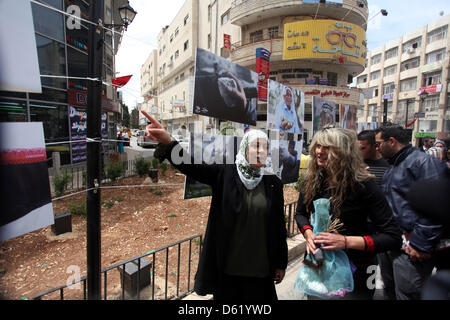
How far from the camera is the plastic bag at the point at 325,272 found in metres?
1.53

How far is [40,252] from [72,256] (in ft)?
1.97

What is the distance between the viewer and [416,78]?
3500 centimetres

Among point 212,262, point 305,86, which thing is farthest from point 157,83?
point 212,262

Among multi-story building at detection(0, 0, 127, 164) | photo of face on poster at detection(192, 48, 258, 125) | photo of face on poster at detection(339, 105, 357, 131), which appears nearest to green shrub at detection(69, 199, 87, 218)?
multi-story building at detection(0, 0, 127, 164)

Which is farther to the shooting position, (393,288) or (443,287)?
(393,288)

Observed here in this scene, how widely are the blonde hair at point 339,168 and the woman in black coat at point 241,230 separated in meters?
0.42

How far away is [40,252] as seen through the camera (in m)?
3.73

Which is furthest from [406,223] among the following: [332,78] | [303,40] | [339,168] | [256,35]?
[256,35]

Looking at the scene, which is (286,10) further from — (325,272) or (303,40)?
(325,272)

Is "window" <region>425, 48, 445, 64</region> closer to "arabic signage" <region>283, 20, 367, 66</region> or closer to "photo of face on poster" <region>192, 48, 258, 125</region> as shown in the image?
"arabic signage" <region>283, 20, 367, 66</region>

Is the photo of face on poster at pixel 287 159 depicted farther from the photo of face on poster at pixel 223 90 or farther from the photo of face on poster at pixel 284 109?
the photo of face on poster at pixel 223 90

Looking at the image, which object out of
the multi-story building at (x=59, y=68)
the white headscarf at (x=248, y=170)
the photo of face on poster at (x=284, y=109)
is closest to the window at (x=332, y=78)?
the photo of face on poster at (x=284, y=109)

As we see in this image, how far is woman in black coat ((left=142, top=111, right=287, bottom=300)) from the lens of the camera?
1.70m
